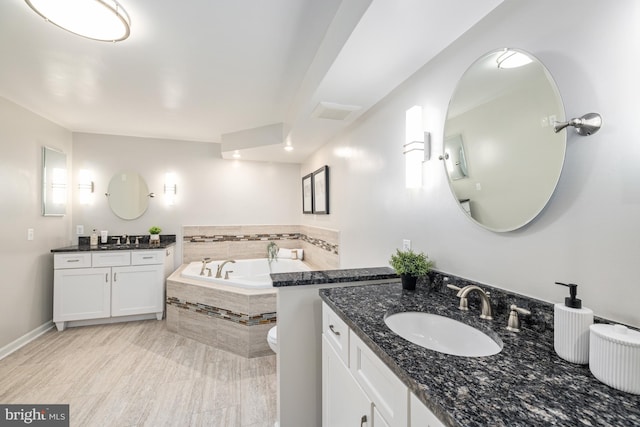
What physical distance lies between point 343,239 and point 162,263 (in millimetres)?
2307

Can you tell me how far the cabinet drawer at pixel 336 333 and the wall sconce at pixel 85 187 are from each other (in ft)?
12.6

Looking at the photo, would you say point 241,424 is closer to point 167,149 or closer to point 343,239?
point 343,239

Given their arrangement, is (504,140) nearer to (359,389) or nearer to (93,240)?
(359,389)

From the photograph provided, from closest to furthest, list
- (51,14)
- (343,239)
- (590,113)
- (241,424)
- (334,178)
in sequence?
(590,113) → (51,14) → (241,424) → (343,239) → (334,178)

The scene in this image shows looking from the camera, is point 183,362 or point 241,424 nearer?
point 241,424

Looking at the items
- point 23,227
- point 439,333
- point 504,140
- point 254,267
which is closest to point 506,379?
point 439,333

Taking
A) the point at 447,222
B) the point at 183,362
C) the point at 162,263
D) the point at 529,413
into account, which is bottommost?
the point at 183,362

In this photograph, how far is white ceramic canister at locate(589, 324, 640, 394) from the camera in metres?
0.64

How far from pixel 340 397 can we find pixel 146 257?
3.15m

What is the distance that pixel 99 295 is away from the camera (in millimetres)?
3316

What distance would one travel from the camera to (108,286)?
334 cm

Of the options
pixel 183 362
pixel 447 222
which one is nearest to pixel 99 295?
pixel 183 362

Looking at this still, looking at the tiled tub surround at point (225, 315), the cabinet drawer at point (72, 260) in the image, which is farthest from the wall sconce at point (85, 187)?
the tiled tub surround at point (225, 315)

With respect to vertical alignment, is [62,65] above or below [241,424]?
above
